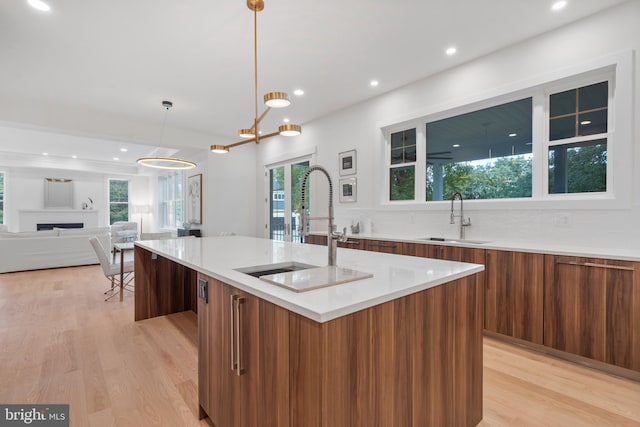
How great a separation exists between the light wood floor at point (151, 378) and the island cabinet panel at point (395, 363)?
59cm

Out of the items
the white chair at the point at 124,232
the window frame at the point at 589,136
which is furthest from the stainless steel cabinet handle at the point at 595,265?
the white chair at the point at 124,232

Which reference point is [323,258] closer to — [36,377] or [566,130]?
[36,377]

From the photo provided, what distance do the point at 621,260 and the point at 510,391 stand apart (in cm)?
115

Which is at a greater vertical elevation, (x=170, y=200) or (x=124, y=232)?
(x=170, y=200)

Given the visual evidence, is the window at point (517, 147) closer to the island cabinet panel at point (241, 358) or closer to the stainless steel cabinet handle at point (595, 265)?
the stainless steel cabinet handle at point (595, 265)

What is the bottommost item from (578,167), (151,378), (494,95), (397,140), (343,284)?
(151,378)

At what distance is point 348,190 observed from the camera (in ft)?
15.0

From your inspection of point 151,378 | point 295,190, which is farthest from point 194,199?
point 151,378

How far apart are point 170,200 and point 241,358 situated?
28.6ft

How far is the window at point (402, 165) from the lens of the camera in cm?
392

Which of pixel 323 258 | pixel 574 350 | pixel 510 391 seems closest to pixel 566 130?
pixel 574 350

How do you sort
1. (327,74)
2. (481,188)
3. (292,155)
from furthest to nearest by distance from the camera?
(292,155)
(327,74)
(481,188)

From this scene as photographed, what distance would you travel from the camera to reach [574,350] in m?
2.16

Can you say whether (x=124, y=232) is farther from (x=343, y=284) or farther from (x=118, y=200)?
(x=343, y=284)
